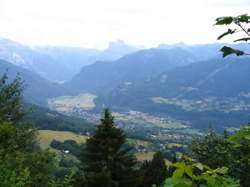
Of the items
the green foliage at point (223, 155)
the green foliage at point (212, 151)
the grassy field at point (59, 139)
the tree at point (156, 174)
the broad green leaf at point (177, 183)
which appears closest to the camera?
the broad green leaf at point (177, 183)

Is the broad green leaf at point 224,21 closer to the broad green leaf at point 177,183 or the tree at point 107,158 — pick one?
the broad green leaf at point 177,183

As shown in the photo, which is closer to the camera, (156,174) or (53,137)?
(156,174)

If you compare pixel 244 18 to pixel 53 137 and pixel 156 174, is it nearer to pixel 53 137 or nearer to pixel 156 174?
pixel 156 174

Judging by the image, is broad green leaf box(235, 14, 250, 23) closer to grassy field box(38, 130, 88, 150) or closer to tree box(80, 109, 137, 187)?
tree box(80, 109, 137, 187)

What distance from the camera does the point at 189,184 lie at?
197 centimetres

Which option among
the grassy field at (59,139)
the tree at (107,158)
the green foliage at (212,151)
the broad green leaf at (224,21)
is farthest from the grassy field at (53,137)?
the broad green leaf at (224,21)

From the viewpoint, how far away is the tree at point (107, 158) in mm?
17969

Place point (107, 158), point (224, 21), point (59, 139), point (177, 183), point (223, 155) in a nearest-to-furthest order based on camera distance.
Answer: point (177, 183)
point (224, 21)
point (223, 155)
point (107, 158)
point (59, 139)

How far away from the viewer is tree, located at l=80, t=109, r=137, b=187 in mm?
17969

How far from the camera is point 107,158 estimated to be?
1819 centimetres

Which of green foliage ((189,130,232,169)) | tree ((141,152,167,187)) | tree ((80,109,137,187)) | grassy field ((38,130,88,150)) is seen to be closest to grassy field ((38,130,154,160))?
grassy field ((38,130,88,150))

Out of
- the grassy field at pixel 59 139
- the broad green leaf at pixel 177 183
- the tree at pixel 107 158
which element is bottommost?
the grassy field at pixel 59 139

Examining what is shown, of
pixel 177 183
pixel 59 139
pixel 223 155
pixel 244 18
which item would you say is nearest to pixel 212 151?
pixel 223 155

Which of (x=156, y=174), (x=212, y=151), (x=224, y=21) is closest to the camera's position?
(x=224, y=21)
